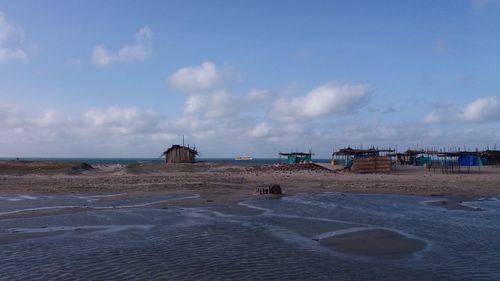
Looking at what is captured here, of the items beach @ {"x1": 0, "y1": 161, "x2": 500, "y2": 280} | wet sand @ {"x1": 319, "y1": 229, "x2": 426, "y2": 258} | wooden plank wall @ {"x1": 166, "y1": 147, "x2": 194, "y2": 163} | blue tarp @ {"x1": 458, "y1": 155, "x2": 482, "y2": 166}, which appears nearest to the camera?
beach @ {"x1": 0, "y1": 161, "x2": 500, "y2": 280}

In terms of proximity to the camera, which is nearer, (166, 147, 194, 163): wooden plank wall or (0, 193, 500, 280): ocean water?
(0, 193, 500, 280): ocean water

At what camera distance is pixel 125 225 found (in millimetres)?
16938

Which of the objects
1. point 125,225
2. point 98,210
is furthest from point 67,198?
point 125,225

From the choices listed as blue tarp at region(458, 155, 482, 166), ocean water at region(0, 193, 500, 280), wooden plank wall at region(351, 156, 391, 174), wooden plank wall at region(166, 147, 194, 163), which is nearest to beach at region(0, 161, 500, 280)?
ocean water at region(0, 193, 500, 280)

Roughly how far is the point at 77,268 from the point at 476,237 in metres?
11.5

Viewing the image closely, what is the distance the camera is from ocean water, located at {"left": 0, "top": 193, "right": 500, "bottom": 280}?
1045 centimetres

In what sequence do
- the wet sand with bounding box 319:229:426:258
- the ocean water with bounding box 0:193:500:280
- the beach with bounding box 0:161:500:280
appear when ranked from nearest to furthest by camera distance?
the ocean water with bounding box 0:193:500:280
the beach with bounding box 0:161:500:280
the wet sand with bounding box 319:229:426:258

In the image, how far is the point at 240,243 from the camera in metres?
13.7

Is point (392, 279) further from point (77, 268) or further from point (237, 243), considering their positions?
point (77, 268)

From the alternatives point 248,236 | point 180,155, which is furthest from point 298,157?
point 248,236

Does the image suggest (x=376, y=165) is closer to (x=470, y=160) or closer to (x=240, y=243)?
(x=470, y=160)

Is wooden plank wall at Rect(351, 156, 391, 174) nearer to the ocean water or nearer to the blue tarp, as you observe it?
the blue tarp

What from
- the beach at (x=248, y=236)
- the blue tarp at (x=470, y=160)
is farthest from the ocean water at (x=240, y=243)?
the blue tarp at (x=470, y=160)

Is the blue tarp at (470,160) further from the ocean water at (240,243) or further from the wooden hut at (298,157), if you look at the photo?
the ocean water at (240,243)
